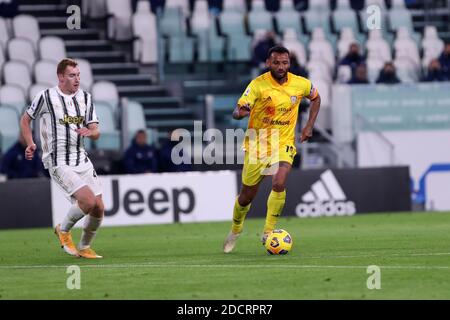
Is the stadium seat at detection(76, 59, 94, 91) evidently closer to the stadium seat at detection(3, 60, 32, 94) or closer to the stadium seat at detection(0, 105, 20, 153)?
the stadium seat at detection(3, 60, 32, 94)

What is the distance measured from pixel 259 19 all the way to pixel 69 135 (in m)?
16.0

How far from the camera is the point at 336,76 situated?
28.0 meters

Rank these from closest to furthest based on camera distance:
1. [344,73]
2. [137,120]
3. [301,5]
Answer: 1. [137,120]
2. [344,73]
3. [301,5]

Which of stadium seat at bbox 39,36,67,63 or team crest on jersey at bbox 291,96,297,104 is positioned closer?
team crest on jersey at bbox 291,96,297,104

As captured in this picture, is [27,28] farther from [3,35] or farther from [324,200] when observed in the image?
A: [324,200]

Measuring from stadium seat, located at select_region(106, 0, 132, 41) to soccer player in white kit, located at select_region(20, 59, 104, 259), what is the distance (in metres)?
14.5

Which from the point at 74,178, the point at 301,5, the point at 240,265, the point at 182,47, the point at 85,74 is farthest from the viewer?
the point at 301,5

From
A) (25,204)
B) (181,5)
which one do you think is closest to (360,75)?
(181,5)

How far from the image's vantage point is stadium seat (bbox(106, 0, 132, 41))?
2880 centimetres

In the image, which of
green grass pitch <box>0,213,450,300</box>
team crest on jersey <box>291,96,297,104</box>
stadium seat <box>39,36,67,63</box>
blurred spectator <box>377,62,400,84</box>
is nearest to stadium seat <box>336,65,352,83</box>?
blurred spectator <box>377,62,400,84</box>

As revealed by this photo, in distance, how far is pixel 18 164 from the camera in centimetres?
2320

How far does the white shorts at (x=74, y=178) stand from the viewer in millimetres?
14328
